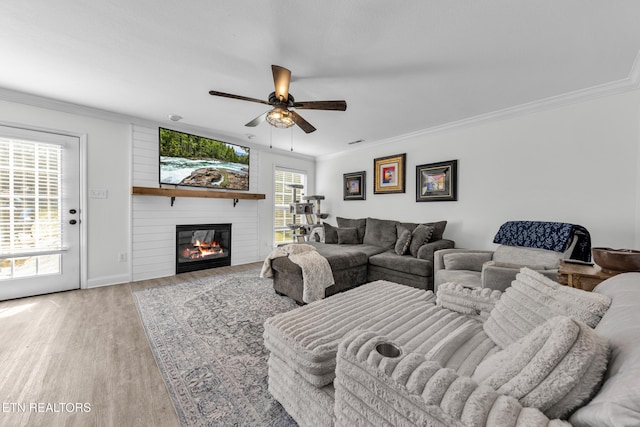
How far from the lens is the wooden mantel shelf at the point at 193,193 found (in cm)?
356

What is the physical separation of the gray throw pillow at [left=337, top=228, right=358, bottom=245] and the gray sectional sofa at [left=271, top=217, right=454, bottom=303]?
241 mm

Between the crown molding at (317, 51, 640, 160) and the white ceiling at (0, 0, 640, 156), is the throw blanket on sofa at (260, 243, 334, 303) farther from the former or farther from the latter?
the crown molding at (317, 51, 640, 160)

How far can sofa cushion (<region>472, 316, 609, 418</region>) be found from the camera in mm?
582

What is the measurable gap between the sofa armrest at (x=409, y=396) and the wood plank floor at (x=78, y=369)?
1.09 m

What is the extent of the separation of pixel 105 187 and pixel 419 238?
4.46 m

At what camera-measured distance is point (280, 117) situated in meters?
2.33

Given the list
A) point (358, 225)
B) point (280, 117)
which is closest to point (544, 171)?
point (358, 225)

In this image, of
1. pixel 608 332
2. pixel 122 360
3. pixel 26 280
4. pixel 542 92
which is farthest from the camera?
pixel 26 280

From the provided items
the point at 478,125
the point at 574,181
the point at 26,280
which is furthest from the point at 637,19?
the point at 26,280

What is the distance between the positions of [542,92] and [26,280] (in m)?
6.33

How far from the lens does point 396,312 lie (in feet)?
4.78

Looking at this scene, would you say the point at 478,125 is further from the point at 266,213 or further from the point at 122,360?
the point at 122,360

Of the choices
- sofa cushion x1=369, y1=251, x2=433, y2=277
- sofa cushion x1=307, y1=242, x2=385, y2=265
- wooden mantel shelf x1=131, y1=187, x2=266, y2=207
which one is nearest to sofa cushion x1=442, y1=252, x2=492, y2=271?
sofa cushion x1=369, y1=251, x2=433, y2=277

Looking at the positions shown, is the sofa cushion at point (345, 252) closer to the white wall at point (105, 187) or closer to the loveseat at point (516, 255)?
the loveseat at point (516, 255)
